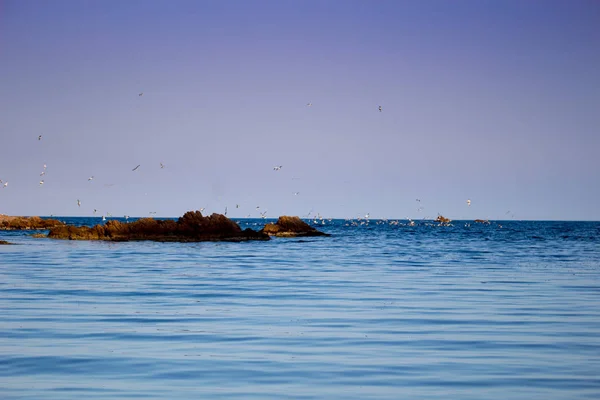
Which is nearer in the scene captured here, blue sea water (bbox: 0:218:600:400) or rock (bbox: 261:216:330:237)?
blue sea water (bbox: 0:218:600:400)

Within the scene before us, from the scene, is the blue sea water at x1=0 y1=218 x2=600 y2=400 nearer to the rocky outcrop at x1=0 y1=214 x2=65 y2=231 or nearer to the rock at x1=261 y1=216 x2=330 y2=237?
the rock at x1=261 y1=216 x2=330 y2=237

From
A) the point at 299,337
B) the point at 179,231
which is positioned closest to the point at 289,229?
the point at 179,231

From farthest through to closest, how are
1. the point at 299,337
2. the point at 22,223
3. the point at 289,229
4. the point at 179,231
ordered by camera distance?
the point at 22,223
the point at 289,229
the point at 179,231
the point at 299,337

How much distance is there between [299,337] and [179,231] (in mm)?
67771

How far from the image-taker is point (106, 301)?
24.0m

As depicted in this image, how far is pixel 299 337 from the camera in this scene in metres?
17.1

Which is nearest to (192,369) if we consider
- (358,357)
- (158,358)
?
(158,358)

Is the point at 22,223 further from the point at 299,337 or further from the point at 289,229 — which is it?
the point at 299,337

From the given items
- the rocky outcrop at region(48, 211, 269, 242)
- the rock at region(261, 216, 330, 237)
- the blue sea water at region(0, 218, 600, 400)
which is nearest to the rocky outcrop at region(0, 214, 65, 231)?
the rock at region(261, 216, 330, 237)

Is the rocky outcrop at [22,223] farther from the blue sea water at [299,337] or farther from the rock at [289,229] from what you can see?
the blue sea water at [299,337]

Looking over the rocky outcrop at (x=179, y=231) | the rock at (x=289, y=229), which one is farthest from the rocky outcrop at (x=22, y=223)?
the rocky outcrop at (x=179, y=231)

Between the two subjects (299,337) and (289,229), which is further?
(289,229)

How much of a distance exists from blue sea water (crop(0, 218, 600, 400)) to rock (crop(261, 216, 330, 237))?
66.2 metres

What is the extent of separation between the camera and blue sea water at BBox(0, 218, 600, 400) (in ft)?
40.8
